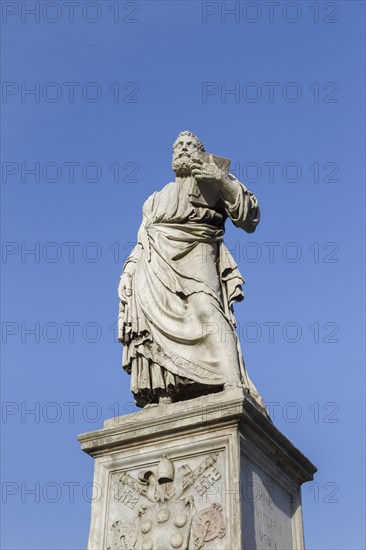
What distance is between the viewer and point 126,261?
9852 millimetres

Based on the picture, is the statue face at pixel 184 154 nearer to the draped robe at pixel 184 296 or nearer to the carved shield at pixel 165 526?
the draped robe at pixel 184 296

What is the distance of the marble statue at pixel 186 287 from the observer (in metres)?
8.65

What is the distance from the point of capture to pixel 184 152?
32.5ft

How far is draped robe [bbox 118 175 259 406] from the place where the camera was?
8633 mm

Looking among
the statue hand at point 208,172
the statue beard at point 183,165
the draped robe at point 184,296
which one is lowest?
the draped robe at point 184,296

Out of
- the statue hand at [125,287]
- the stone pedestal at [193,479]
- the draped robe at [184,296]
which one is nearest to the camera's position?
the stone pedestal at [193,479]

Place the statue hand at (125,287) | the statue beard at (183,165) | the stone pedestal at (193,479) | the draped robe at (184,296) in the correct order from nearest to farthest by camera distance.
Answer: the stone pedestal at (193,479) → the draped robe at (184,296) → the statue hand at (125,287) → the statue beard at (183,165)

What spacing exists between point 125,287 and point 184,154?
5.55 feet

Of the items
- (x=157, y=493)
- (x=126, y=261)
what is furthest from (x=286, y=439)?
(x=126, y=261)

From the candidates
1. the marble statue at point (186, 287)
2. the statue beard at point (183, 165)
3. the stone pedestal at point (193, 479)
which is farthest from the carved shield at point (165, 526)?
the statue beard at point (183, 165)

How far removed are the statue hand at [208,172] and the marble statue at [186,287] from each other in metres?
0.01

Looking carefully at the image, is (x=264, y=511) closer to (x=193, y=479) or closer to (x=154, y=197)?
(x=193, y=479)

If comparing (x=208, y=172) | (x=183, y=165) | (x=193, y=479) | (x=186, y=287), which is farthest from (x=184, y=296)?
(x=193, y=479)

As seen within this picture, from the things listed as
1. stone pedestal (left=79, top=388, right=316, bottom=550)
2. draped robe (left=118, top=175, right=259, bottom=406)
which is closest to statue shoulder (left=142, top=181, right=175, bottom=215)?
draped robe (left=118, top=175, right=259, bottom=406)
